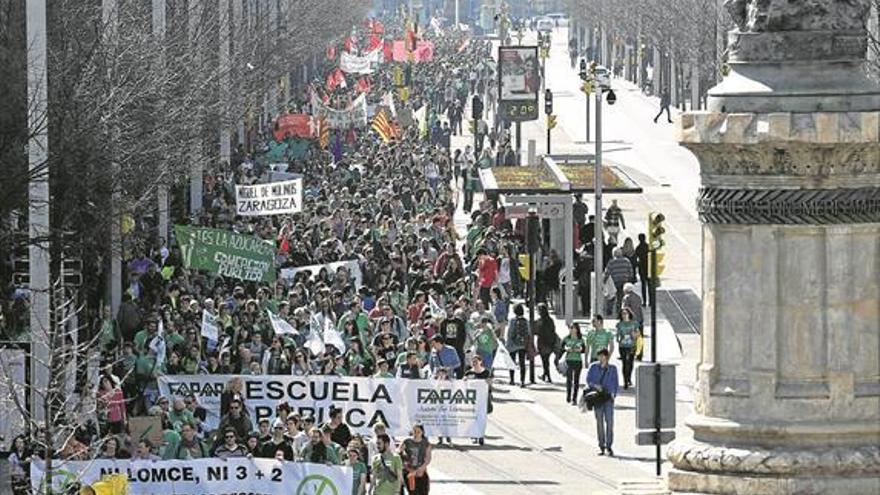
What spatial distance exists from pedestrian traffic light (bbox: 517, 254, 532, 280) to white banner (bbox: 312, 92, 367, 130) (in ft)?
106

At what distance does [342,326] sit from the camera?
121 feet

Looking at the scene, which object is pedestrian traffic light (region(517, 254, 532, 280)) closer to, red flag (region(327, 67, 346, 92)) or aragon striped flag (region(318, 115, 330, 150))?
aragon striped flag (region(318, 115, 330, 150))

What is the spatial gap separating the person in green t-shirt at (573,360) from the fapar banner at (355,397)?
4.16m

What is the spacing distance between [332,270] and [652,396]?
22.0 metres

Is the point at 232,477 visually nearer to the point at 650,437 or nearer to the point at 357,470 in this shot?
the point at 357,470

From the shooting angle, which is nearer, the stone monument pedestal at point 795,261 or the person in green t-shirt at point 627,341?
→ the stone monument pedestal at point 795,261

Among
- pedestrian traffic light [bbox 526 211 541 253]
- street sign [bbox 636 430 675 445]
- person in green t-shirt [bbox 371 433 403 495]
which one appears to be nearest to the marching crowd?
person in green t-shirt [bbox 371 433 403 495]

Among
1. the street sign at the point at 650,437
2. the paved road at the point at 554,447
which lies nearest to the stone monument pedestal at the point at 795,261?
the paved road at the point at 554,447

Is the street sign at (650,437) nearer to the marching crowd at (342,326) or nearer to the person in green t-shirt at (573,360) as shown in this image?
the marching crowd at (342,326)

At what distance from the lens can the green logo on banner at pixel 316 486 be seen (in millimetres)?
25469

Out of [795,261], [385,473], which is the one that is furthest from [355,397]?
[795,261]

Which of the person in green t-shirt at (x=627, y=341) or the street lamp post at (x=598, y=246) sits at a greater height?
the street lamp post at (x=598, y=246)

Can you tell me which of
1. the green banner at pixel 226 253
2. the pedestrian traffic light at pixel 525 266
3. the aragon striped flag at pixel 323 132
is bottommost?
the pedestrian traffic light at pixel 525 266

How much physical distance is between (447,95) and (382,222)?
69.3 m
